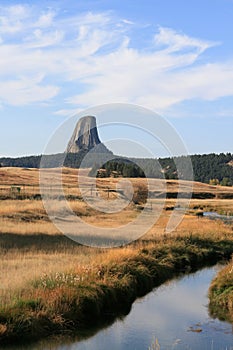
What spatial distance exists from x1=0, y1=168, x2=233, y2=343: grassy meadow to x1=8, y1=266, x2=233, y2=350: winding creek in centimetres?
61

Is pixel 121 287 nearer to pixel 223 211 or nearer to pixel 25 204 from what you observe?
pixel 25 204

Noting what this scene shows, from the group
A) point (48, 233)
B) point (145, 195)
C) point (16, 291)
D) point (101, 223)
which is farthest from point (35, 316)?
point (145, 195)

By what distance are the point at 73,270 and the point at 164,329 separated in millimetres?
4616

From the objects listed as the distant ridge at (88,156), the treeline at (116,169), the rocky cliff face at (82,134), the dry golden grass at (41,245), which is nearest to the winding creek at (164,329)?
the dry golden grass at (41,245)

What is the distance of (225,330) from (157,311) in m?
2.73

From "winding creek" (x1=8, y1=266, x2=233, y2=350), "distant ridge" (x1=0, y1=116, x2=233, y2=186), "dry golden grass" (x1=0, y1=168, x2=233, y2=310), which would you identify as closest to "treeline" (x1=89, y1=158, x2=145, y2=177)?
"distant ridge" (x1=0, y1=116, x2=233, y2=186)

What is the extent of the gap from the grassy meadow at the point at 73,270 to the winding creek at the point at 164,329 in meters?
0.61

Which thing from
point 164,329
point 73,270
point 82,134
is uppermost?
point 82,134

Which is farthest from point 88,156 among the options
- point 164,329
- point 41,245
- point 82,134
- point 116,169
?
point 164,329

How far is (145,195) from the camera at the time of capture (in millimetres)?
50531

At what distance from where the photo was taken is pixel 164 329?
15.8 meters

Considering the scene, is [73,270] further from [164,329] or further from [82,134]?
[82,134]

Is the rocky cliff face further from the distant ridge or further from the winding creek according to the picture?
the winding creek

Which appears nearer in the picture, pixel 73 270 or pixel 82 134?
pixel 73 270
